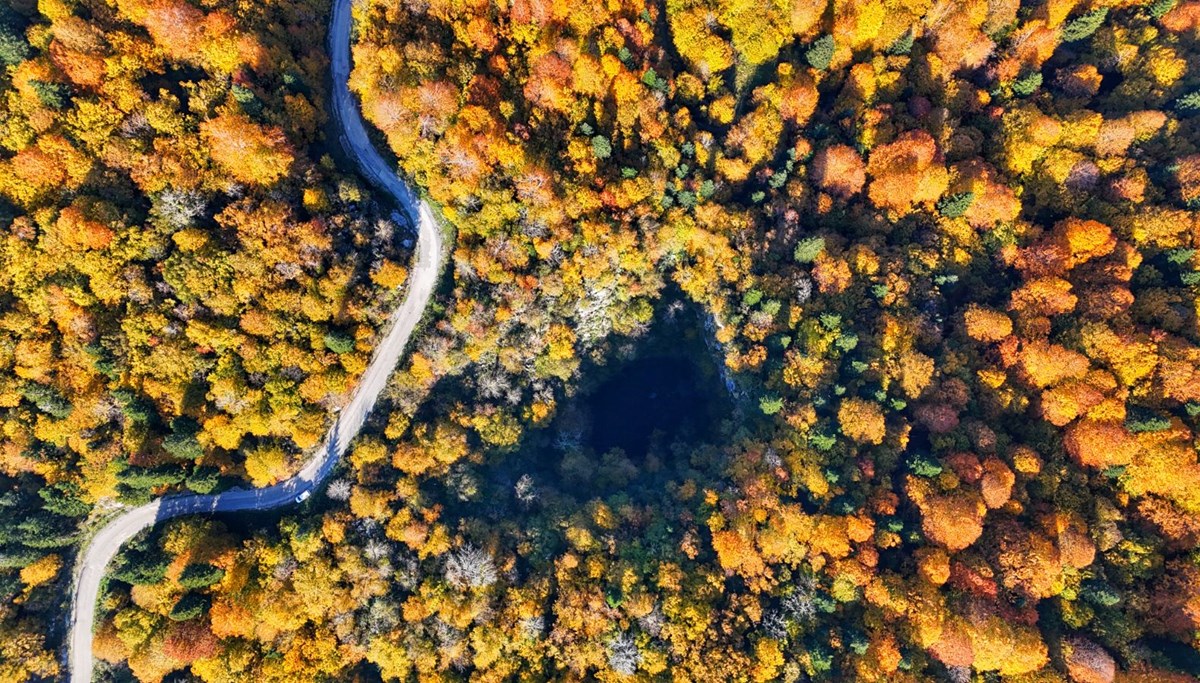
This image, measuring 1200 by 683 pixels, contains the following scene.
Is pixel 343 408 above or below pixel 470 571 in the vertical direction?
above

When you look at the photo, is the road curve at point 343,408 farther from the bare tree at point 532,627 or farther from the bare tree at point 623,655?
the bare tree at point 623,655

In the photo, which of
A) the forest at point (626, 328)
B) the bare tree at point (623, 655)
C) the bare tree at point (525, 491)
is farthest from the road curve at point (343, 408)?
the bare tree at point (623, 655)

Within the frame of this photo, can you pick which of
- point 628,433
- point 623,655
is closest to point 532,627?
point 623,655

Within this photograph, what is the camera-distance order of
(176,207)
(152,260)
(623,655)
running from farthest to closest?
(623,655) → (152,260) → (176,207)

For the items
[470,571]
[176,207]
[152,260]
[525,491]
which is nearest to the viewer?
[176,207]

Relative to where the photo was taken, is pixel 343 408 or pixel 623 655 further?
pixel 343 408

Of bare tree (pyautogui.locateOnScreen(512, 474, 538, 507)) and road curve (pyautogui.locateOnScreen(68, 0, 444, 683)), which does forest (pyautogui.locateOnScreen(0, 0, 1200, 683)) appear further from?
road curve (pyautogui.locateOnScreen(68, 0, 444, 683))

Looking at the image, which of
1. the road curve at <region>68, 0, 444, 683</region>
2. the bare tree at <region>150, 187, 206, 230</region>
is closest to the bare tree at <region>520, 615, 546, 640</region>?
the road curve at <region>68, 0, 444, 683</region>

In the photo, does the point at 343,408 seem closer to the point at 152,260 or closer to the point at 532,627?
the point at 152,260

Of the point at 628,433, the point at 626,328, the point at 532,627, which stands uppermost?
the point at 626,328
